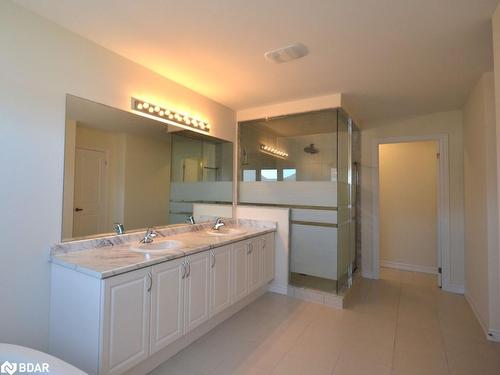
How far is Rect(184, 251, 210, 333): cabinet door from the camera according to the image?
79.7 inches

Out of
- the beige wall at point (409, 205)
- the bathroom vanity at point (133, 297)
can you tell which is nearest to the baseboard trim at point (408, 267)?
the beige wall at point (409, 205)

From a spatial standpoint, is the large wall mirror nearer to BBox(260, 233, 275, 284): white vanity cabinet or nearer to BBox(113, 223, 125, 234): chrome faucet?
BBox(113, 223, 125, 234): chrome faucet

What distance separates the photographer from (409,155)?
14.8 feet

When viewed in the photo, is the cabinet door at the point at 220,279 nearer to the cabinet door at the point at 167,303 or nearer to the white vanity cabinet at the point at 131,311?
the white vanity cabinet at the point at 131,311

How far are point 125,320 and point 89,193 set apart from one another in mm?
1056

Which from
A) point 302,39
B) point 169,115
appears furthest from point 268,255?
point 302,39

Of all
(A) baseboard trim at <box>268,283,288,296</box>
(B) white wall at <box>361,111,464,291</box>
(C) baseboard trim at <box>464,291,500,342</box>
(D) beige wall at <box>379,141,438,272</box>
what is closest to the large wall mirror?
(A) baseboard trim at <box>268,283,288,296</box>

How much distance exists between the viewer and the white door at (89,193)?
1.99 meters

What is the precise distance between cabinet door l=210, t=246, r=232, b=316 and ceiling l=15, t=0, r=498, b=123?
167cm

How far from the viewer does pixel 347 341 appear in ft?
7.44

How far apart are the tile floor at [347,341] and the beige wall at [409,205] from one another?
49.0 inches

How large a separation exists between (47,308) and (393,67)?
10.6ft

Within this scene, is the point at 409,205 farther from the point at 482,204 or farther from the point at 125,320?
the point at 125,320

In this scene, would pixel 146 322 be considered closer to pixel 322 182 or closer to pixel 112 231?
pixel 112 231
